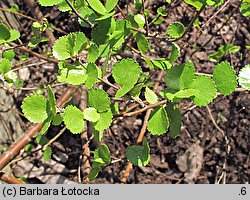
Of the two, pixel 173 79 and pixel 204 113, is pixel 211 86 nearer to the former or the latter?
pixel 173 79

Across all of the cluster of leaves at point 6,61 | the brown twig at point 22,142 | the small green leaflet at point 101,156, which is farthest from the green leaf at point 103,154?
the brown twig at point 22,142

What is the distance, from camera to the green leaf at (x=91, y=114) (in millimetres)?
602

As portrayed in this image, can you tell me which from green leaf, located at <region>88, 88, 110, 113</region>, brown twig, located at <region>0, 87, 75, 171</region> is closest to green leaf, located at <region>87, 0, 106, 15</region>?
green leaf, located at <region>88, 88, 110, 113</region>

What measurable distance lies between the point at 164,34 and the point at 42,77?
1.92 ft

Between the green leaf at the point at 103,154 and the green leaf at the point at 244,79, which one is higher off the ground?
the green leaf at the point at 244,79

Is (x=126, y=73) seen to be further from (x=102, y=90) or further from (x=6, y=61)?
(x=6, y=61)

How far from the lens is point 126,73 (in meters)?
0.62

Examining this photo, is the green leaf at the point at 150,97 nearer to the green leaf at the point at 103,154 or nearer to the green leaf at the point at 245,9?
the green leaf at the point at 103,154

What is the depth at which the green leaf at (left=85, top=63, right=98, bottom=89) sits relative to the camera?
2.02ft

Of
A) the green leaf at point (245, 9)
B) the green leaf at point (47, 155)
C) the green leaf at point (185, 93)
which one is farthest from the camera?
the green leaf at point (47, 155)

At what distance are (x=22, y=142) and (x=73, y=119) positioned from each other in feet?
2.20

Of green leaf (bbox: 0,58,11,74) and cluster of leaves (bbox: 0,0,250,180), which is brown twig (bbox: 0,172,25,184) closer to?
green leaf (bbox: 0,58,11,74)

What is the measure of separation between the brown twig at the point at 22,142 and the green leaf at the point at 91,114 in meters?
0.59
